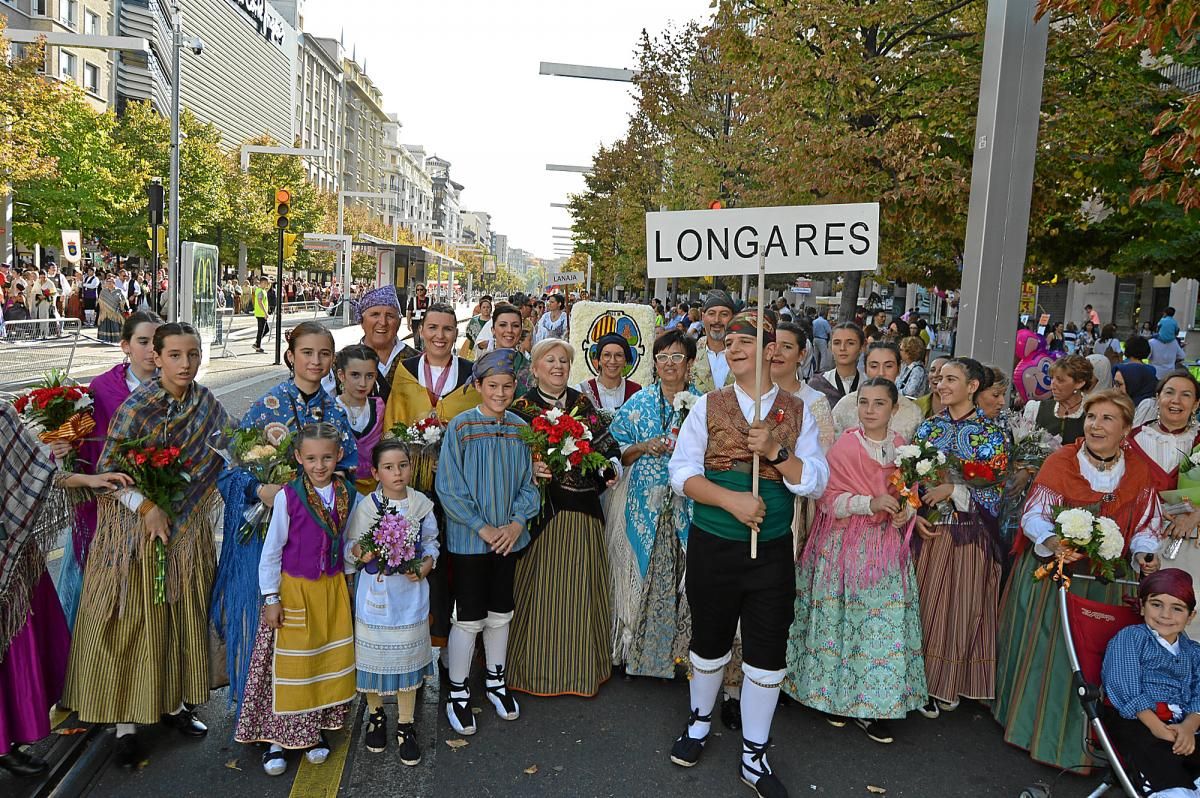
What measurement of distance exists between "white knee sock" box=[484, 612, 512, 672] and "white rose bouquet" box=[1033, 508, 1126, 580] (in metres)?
2.61

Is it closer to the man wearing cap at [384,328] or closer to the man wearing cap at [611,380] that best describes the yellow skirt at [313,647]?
the man wearing cap at [384,328]

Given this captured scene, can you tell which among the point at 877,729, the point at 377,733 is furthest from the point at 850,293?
the point at 377,733

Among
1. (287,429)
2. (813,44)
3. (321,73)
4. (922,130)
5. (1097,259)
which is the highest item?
(321,73)

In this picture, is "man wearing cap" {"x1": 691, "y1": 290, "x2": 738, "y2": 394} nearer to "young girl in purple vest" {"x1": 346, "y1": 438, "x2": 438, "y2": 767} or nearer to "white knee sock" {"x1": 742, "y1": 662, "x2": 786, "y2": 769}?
"white knee sock" {"x1": 742, "y1": 662, "x2": 786, "y2": 769}

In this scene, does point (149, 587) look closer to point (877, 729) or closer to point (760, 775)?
point (760, 775)

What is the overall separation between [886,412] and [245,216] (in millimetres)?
42243

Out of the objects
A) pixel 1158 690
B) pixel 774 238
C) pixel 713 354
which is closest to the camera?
pixel 1158 690

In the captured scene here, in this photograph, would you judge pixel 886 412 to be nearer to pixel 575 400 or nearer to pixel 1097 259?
pixel 575 400

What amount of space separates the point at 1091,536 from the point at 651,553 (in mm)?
2126

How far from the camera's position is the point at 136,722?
4.09 meters

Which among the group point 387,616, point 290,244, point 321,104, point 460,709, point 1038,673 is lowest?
point 460,709

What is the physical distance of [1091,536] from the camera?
4.11m

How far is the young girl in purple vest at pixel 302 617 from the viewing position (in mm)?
4066

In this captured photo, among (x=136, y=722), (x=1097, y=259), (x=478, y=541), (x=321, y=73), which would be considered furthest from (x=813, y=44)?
(x=321, y=73)
